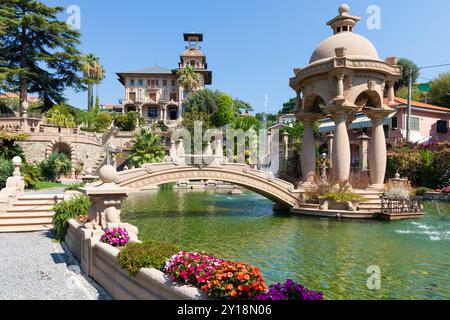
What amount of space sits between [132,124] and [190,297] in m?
63.9

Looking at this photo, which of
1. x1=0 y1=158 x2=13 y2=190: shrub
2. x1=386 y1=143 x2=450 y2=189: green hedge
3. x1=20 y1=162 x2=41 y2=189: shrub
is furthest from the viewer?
x1=386 y1=143 x2=450 y2=189: green hedge

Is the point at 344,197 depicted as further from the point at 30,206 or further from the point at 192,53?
the point at 192,53

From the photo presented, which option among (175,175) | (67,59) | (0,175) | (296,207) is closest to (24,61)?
(67,59)

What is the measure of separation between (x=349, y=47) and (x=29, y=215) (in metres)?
21.0

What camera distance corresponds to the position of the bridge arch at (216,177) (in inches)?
810

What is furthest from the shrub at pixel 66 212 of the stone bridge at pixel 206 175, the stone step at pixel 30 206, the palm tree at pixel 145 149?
the palm tree at pixel 145 149

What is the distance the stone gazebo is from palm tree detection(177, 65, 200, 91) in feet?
181

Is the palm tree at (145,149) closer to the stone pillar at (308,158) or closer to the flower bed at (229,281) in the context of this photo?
the stone pillar at (308,158)

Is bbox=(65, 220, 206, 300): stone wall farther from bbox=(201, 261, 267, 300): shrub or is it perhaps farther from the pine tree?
the pine tree

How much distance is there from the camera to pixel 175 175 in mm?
21500

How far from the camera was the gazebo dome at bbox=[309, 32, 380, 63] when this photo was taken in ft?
71.7

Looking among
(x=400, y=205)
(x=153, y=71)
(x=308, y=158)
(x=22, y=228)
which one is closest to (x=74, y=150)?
(x=22, y=228)

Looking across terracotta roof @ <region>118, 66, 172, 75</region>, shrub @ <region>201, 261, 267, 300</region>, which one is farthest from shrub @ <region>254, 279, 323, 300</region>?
terracotta roof @ <region>118, 66, 172, 75</region>
